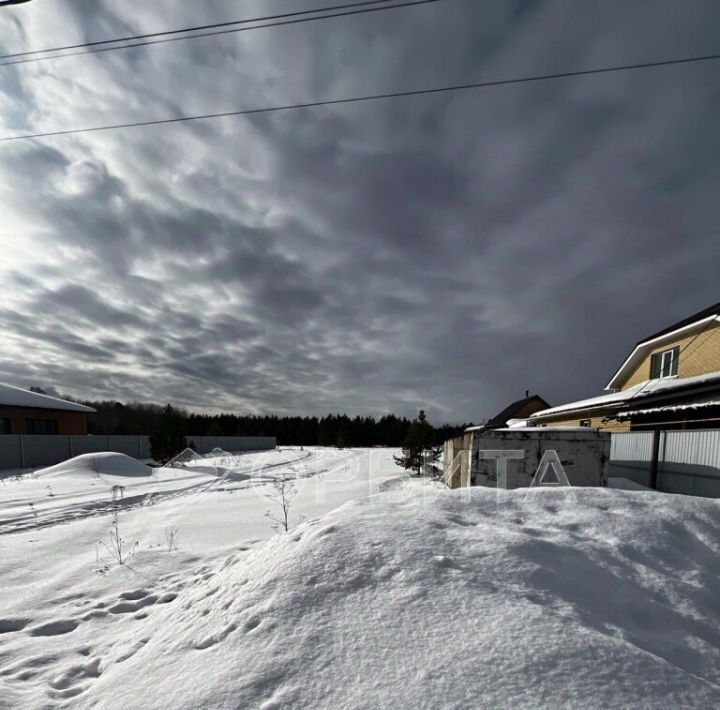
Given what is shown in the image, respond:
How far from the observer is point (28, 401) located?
82.3 ft

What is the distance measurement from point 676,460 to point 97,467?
66.4ft

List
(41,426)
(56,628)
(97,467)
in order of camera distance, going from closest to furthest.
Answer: (56,628) → (97,467) → (41,426)

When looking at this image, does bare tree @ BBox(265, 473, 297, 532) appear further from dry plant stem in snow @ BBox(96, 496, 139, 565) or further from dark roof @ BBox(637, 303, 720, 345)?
dark roof @ BBox(637, 303, 720, 345)

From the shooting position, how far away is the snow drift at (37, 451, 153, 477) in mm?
15148

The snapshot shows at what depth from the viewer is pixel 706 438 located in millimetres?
7219

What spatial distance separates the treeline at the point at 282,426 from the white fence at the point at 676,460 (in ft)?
146

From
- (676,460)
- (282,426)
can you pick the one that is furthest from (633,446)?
(282,426)

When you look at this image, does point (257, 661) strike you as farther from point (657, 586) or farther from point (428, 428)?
point (428, 428)

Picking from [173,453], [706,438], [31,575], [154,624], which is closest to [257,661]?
[154,624]

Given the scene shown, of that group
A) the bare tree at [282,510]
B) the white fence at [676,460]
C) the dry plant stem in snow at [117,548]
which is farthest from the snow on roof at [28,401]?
the white fence at [676,460]

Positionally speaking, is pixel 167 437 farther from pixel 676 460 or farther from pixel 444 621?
pixel 444 621

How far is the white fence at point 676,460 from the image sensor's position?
7.06m

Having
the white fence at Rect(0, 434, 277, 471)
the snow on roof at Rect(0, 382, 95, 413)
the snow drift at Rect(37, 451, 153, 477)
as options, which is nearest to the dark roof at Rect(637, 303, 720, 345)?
the snow drift at Rect(37, 451, 153, 477)

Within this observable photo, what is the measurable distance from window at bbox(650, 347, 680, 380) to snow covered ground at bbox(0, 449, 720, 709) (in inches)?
535
